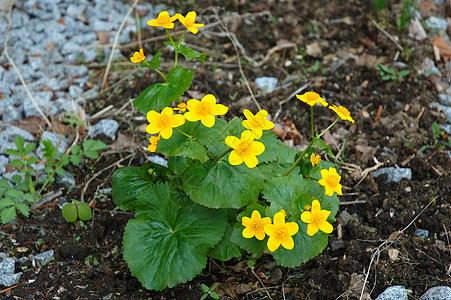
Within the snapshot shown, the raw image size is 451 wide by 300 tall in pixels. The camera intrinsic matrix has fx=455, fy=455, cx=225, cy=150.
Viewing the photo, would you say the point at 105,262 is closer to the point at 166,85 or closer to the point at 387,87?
the point at 166,85

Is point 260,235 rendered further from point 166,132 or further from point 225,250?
point 166,132

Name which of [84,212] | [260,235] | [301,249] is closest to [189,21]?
[260,235]

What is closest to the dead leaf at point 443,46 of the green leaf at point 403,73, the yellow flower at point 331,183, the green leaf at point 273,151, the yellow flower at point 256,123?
the green leaf at point 403,73

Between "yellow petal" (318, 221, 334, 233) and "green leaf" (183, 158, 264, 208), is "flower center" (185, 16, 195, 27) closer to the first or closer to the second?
"green leaf" (183, 158, 264, 208)

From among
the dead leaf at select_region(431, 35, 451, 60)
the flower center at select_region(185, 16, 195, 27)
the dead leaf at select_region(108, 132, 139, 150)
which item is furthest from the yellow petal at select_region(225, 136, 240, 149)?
the dead leaf at select_region(431, 35, 451, 60)

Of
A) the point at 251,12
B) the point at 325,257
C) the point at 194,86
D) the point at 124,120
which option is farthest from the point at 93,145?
the point at 251,12

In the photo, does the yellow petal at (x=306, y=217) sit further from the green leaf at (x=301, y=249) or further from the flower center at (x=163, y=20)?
the flower center at (x=163, y=20)

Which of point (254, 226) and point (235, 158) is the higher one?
point (235, 158)
